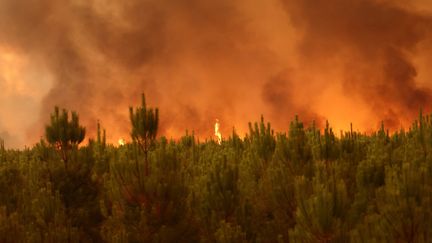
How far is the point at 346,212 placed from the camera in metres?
8.09

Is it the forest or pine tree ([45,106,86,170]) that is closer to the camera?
the forest

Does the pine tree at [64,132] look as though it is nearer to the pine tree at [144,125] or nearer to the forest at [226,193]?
the forest at [226,193]

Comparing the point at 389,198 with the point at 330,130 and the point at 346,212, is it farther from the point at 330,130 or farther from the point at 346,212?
the point at 330,130

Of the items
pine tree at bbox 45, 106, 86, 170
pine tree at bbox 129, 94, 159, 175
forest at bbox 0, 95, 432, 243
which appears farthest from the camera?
pine tree at bbox 45, 106, 86, 170

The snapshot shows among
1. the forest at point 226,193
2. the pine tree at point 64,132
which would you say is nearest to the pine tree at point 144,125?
the forest at point 226,193

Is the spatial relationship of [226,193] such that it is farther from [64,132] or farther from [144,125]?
[64,132]

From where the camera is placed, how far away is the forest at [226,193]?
25.8 ft

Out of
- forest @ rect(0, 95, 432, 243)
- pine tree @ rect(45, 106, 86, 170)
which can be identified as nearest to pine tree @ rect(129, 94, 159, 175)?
forest @ rect(0, 95, 432, 243)

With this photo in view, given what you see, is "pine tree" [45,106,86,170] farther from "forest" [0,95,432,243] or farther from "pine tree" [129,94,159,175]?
"pine tree" [129,94,159,175]

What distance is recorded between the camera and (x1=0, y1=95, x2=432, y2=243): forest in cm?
786

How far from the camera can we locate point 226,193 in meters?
10.3

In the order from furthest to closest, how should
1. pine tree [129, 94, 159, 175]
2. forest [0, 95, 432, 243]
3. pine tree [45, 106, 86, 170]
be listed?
pine tree [45, 106, 86, 170] < pine tree [129, 94, 159, 175] < forest [0, 95, 432, 243]

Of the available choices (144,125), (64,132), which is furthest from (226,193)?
(64,132)

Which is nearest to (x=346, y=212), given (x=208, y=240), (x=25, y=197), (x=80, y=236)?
(x=208, y=240)
